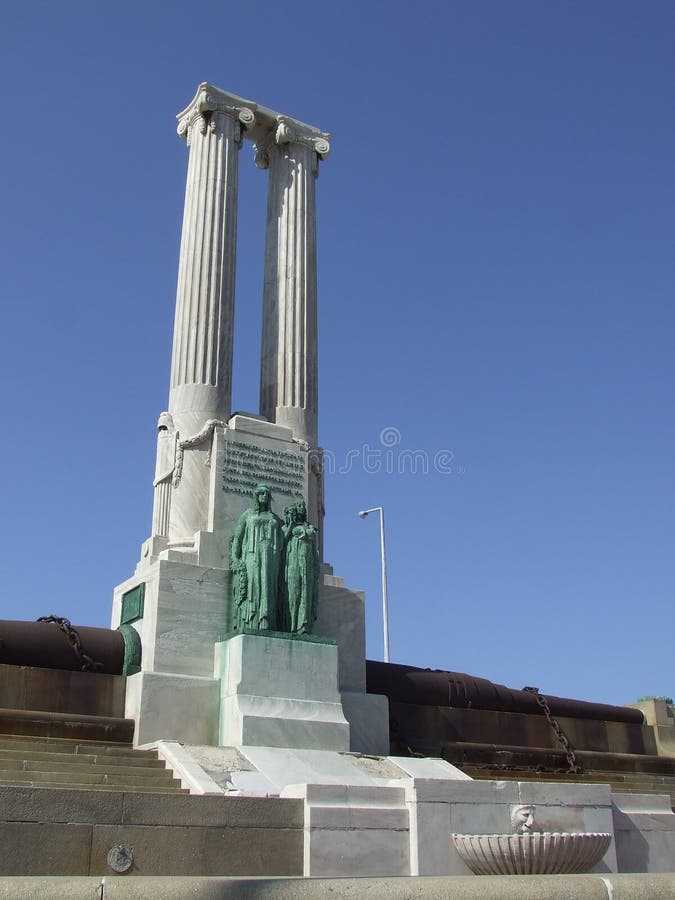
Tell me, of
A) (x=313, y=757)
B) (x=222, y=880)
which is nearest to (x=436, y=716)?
(x=313, y=757)

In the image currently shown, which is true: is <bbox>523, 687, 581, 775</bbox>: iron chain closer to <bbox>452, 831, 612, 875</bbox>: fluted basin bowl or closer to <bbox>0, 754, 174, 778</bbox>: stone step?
<bbox>452, 831, 612, 875</bbox>: fluted basin bowl

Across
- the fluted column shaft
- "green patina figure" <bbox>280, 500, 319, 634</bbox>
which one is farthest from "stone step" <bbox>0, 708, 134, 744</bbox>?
the fluted column shaft

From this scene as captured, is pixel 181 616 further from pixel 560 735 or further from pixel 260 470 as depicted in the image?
pixel 560 735

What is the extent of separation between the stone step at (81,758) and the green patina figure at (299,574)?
15.3ft

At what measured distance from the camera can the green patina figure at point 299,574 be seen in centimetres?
2017

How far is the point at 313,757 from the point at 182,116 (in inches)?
655

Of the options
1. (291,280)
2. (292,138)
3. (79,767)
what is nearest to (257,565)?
(79,767)

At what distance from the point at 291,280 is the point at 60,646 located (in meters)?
10.8

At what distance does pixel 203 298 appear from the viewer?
23.7 m

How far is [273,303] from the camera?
25.5 m

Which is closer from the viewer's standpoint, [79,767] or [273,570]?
[79,767]

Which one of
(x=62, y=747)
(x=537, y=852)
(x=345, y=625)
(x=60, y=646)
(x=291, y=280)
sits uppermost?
(x=291, y=280)

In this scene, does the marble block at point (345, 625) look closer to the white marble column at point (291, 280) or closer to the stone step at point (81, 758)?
the white marble column at point (291, 280)

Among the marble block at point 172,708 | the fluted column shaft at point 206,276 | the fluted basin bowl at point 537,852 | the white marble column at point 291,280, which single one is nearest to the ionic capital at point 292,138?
the white marble column at point 291,280
